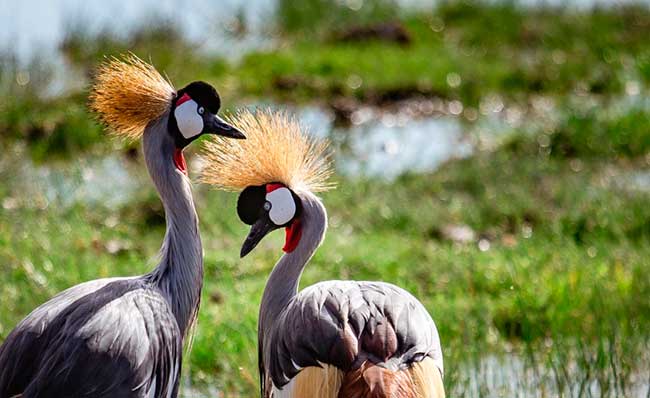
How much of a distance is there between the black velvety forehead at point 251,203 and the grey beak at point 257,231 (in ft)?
0.10

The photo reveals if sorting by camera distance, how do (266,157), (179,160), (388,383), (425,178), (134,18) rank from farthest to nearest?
(134,18)
(425,178)
(179,160)
(266,157)
(388,383)

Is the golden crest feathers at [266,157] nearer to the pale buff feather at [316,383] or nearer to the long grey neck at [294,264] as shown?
the long grey neck at [294,264]

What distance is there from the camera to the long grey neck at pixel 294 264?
406 centimetres

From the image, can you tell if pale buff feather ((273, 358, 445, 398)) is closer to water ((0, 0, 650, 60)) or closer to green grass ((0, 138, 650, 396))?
green grass ((0, 138, 650, 396))

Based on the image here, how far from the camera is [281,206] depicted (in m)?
4.06

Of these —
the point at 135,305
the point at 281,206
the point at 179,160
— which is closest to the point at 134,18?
the point at 179,160

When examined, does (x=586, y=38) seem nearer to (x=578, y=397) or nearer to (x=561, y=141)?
(x=561, y=141)

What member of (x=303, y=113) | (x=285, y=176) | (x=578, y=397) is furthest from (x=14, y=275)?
(x=303, y=113)

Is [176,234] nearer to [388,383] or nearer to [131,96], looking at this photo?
[131,96]

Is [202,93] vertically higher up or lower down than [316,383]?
higher up

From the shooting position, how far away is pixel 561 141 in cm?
764

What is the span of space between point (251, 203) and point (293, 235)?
0.16m

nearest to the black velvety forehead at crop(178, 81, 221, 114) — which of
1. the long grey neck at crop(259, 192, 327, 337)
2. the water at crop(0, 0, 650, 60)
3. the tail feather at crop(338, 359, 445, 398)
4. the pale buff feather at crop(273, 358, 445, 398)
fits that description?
the long grey neck at crop(259, 192, 327, 337)

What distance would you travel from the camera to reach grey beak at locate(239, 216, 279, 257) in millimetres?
4098
